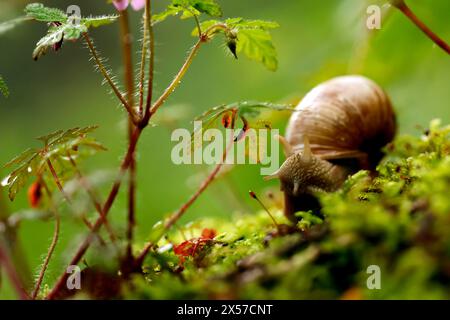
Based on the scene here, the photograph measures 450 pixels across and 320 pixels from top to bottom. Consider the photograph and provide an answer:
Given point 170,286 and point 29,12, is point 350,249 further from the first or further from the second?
point 29,12

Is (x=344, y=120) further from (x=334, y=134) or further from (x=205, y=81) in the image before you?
(x=205, y=81)

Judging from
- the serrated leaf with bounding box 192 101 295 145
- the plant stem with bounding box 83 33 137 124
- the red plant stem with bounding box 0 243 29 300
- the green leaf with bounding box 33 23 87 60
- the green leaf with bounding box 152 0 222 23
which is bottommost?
the red plant stem with bounding box 0 243 29 300

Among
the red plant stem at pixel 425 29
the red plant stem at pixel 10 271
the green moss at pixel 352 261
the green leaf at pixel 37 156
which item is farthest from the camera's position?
the red plant stem at pixel 425 29

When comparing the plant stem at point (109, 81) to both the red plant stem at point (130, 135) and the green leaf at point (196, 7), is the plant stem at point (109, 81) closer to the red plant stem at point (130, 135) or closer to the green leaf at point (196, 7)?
the red plant stem at point (130, 135)

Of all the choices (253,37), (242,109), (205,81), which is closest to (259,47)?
(253,37)

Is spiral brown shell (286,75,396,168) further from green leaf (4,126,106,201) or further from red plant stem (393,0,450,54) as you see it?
green leaf (4,126,106,201)

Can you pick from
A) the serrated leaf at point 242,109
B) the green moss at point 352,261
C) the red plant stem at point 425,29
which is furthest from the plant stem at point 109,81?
the red plant stem at point 425,29

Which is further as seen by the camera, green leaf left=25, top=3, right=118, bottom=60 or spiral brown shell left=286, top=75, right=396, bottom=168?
spiral brown shell left=286, top=75, right=396, bottom=168

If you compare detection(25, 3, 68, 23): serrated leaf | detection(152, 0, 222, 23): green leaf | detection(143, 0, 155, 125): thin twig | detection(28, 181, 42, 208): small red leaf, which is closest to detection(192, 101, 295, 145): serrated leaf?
detection(143, 0, 155, 125): thin twig
